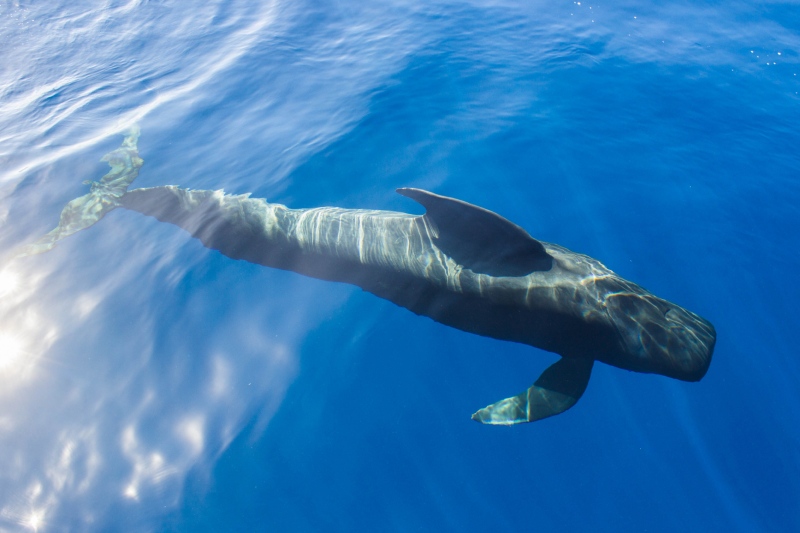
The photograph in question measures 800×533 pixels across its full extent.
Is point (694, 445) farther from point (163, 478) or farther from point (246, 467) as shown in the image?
point (163, 478)

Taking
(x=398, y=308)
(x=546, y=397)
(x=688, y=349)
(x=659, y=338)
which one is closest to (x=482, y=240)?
(x=398, y=308)

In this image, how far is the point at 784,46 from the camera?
35.7 ft

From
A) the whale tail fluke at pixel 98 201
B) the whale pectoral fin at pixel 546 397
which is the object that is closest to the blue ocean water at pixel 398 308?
the whale tail fluke at pixel 98 201

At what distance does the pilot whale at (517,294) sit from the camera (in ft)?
17.0

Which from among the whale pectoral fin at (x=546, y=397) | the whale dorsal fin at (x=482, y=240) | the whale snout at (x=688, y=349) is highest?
the whale dorsal fin at (x=482, y=240)

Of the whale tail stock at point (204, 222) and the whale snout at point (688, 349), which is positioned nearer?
the whale snout at point (688, 349)

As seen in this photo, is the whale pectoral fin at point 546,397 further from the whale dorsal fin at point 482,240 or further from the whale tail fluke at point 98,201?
the whale tail fluke at point 98,201

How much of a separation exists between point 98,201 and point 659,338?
8936 mm

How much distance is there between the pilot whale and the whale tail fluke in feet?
14.3

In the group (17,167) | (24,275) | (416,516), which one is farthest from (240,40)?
(416,516)

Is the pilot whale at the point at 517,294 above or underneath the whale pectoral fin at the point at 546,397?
above

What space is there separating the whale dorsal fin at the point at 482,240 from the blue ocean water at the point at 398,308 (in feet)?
3.84

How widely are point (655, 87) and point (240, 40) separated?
1047cm

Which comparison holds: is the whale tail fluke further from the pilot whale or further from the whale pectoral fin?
the whale pectoral fin
